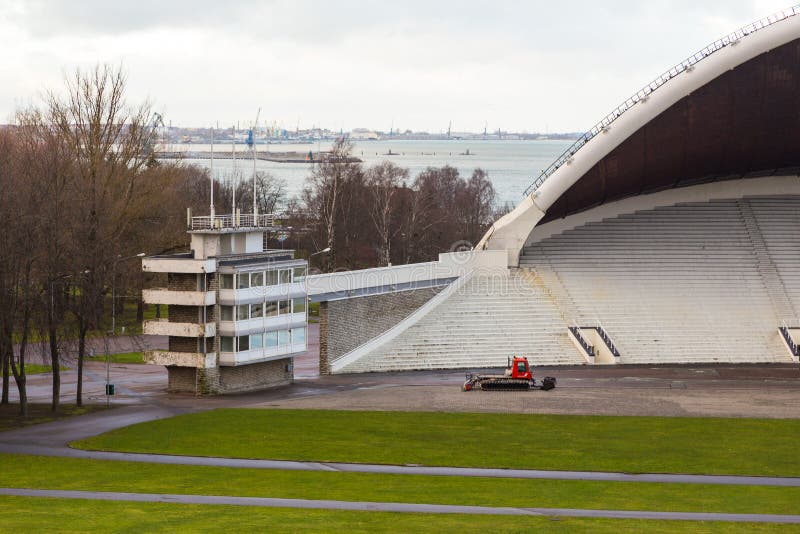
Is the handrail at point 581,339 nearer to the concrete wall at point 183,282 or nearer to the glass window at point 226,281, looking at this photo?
the glass window at point 226,281

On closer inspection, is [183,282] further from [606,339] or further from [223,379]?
[606,339]

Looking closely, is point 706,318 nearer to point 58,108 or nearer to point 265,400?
point 265,400

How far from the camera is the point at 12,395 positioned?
6053 cm

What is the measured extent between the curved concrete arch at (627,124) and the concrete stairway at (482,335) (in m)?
4.04

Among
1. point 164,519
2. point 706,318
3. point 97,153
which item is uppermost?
point 97,153

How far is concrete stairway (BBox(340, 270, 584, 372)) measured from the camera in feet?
229

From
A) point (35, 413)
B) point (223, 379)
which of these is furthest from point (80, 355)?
point (223, 379)

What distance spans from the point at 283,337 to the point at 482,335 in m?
13.4

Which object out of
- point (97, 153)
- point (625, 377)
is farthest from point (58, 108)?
point (625, 377)

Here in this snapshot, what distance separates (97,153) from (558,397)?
1595 inches

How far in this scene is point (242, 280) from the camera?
60750 millimetres

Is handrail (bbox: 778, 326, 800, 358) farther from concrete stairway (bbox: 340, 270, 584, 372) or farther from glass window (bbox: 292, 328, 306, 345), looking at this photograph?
glass window (bbox: 292, 328, 306, 345)

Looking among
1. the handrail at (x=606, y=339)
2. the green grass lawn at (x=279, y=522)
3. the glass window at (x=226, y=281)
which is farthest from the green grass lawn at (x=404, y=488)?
the handrail at (x=606, y=339)

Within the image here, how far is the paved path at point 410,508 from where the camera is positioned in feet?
113
